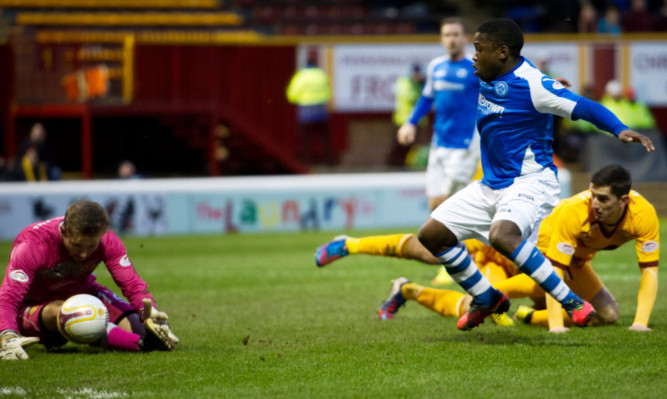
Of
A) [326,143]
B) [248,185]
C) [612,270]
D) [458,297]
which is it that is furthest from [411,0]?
[458,297]

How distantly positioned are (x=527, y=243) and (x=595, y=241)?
1.11m

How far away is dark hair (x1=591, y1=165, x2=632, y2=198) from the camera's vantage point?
5883mm

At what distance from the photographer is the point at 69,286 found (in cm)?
598

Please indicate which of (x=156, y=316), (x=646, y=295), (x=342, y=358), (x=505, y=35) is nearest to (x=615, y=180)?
(x=646, y=295)

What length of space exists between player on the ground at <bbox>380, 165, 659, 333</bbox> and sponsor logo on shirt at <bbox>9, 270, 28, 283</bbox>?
116 inches

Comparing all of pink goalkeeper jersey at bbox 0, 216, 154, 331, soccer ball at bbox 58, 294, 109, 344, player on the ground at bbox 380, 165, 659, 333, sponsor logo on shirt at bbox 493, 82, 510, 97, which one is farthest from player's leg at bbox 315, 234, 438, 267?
soccer ball at bbox 58, 294, 109, 344

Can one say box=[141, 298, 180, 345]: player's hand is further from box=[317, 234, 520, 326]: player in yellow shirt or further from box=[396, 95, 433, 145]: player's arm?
box=[396, 95, 433, 145]: player's arm

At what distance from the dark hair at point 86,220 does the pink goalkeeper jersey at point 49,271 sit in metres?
0.27

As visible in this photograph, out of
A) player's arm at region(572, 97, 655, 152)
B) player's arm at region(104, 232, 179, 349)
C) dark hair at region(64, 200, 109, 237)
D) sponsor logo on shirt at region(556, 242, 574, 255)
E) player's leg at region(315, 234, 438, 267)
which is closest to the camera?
player's arm at region(572, 97, 655, 152)

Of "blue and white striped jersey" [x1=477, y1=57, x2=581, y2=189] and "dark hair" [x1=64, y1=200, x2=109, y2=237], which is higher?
"blue and white striped jersey" [x1=477, y1=57, x2=581, y2=189]

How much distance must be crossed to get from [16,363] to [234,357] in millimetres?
1199

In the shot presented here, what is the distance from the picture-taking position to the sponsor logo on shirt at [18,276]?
5.56 m

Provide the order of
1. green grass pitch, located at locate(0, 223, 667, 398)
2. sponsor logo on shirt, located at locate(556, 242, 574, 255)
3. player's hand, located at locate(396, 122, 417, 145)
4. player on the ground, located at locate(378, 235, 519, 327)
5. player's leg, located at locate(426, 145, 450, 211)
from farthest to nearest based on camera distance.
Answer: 1. player's leg, located at locate(426, 145, 450, 211)
2. player's hand, located at locate(396, 122, 417, 145)
3. player on the ground, located at locate(378, 235, 519, 327)
4. sponsor logo on shirt, located at locate(556, 242, 574, 255)
5. green grass pitch, located at locate(0, 223, 667, 398)

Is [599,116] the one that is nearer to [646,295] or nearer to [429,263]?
[646,295]
